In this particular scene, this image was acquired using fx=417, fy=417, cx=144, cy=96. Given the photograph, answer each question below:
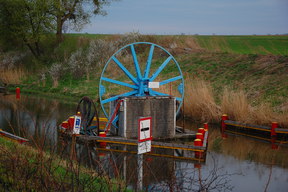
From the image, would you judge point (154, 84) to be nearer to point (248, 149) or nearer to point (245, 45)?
point (248, 149)

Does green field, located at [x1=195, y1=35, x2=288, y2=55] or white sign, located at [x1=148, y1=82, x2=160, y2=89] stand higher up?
green field, located at [x1=195, y1=35, x2=288, y2=55]

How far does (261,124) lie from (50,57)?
79.0 ft

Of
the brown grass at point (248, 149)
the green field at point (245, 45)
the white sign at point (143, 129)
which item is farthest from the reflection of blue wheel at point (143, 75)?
the green field at point (245, 45)

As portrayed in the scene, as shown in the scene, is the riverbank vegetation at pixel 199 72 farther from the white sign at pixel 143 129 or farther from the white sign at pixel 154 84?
the white sign at pixel 143 129

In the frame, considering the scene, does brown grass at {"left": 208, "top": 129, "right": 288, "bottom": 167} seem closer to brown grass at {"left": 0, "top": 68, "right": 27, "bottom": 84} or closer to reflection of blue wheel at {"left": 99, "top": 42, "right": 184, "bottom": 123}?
reflection of blue wheel at {"left": 99, "top": 42, "right": 184, "bottom": 123}

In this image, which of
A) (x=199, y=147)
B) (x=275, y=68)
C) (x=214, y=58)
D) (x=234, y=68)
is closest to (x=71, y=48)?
(x=214, y=58)

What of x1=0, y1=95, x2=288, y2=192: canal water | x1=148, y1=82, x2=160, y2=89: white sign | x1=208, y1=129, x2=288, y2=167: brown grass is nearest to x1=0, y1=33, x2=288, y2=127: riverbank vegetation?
x1=0, y1=95, x2=288, y2=192: canal water

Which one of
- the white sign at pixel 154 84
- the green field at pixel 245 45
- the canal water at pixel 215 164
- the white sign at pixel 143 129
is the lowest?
the canal water at pixel 215 164

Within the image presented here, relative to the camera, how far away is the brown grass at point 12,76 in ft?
103

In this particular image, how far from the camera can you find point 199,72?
82.3 ft

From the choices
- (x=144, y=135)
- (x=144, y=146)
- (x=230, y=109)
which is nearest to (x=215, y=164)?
(x=144, y=146)

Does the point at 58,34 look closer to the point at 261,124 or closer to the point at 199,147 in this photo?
the point at 261,124

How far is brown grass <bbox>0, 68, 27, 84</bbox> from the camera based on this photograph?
31.4 m

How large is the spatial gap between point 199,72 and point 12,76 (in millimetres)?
15023
